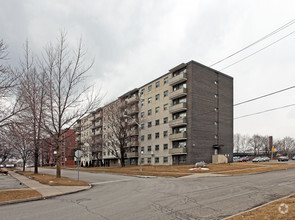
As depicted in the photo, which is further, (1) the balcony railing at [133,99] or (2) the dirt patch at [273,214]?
(1) the balcony railing at [133,99]

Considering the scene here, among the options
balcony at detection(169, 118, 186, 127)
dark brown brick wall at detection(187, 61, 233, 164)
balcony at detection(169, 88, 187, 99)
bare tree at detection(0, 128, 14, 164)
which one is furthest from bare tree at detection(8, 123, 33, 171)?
balcony at detection(169, 88, 187, 99)

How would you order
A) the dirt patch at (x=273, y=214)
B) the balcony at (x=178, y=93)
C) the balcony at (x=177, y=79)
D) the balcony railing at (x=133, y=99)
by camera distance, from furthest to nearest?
the balcony railing at (x=133, y=99)
the balcony at (x=177, y=79)
the balcony at (x=178, y=93)
the dirt patch at (x=273, y=214)

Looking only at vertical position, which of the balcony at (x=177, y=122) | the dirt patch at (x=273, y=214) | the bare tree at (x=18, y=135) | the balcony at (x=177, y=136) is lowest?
the dirt patch at (x=273, y=214)

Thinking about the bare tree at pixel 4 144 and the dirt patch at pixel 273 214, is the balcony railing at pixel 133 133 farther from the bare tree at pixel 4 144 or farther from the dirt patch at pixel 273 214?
the dirt patch at pixel 273 214

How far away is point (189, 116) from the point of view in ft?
136

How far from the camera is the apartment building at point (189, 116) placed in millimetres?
41469

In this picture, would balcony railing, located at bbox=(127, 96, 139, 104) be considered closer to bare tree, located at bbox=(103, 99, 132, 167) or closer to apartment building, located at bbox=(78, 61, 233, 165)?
apartment building, located at bbox=(78, 61, 233, 165)

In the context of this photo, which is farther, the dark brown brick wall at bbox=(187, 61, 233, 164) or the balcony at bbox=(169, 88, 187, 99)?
the balcony at bbox=(169, 88, 187, 99)

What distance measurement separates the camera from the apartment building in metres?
41.5

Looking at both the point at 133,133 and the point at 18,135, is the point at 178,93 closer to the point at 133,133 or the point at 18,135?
the point at 133,133

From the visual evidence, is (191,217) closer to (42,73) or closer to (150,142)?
(42,73)

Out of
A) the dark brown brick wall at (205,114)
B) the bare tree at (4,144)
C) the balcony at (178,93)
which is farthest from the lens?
the balcony at (178,93)

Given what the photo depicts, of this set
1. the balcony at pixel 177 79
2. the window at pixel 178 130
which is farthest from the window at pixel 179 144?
the balcony at pixel 177 79

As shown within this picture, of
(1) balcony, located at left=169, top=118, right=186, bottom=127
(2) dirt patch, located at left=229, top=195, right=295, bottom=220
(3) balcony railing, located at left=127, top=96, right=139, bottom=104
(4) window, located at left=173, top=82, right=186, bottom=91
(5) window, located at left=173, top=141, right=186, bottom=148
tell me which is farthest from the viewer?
(3) balcony railing, located at left=127, top=96, right=139, bottom=104
